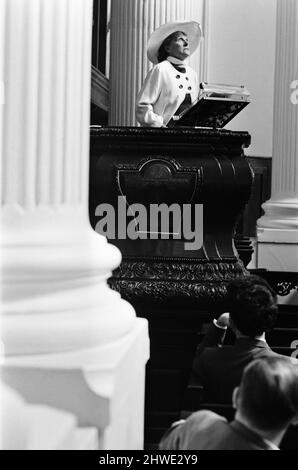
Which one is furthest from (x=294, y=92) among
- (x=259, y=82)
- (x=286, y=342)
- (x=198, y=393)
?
(x=198, y=393)

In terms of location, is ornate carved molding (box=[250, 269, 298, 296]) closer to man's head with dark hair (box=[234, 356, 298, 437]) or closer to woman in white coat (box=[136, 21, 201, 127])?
woman in white coat (box=[136, 21, 201, 127])

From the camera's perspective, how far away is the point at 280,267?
1009 cm

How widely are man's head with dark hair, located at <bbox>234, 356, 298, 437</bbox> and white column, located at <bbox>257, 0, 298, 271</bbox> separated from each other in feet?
26.4

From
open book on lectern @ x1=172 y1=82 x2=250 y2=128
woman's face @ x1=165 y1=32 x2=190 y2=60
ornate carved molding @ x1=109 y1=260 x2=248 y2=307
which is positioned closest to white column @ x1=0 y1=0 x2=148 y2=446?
open book on lectern @ x1=172 y1=82 x2=250 y2=128

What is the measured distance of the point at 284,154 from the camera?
36.2ft

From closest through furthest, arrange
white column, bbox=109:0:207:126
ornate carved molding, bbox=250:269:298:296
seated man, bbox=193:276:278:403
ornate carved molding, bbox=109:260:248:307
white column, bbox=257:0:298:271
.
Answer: seated man, bbox=193:276:278:403
ornate carved molding, bbox=109:260:248:307
ornate carved molding, bbox=250:269:298:296
white column, bbox=109:0:207:126
white column, bbox=257:0:298:271

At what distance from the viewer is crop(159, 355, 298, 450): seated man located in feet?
7.51

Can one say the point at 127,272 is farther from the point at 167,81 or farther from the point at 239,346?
the point at 239,346

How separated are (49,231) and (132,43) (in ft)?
23.7

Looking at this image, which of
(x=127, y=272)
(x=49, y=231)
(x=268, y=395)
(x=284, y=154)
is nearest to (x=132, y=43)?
(x=284, y=154)

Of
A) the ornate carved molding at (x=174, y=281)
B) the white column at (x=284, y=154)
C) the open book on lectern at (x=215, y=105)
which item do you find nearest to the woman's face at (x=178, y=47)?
the open book on lectern at (x=215, y=105)

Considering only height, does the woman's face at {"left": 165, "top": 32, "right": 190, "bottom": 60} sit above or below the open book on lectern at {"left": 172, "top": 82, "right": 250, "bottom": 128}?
above

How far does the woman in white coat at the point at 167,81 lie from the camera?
642 cm

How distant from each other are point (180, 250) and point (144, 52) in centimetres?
428
